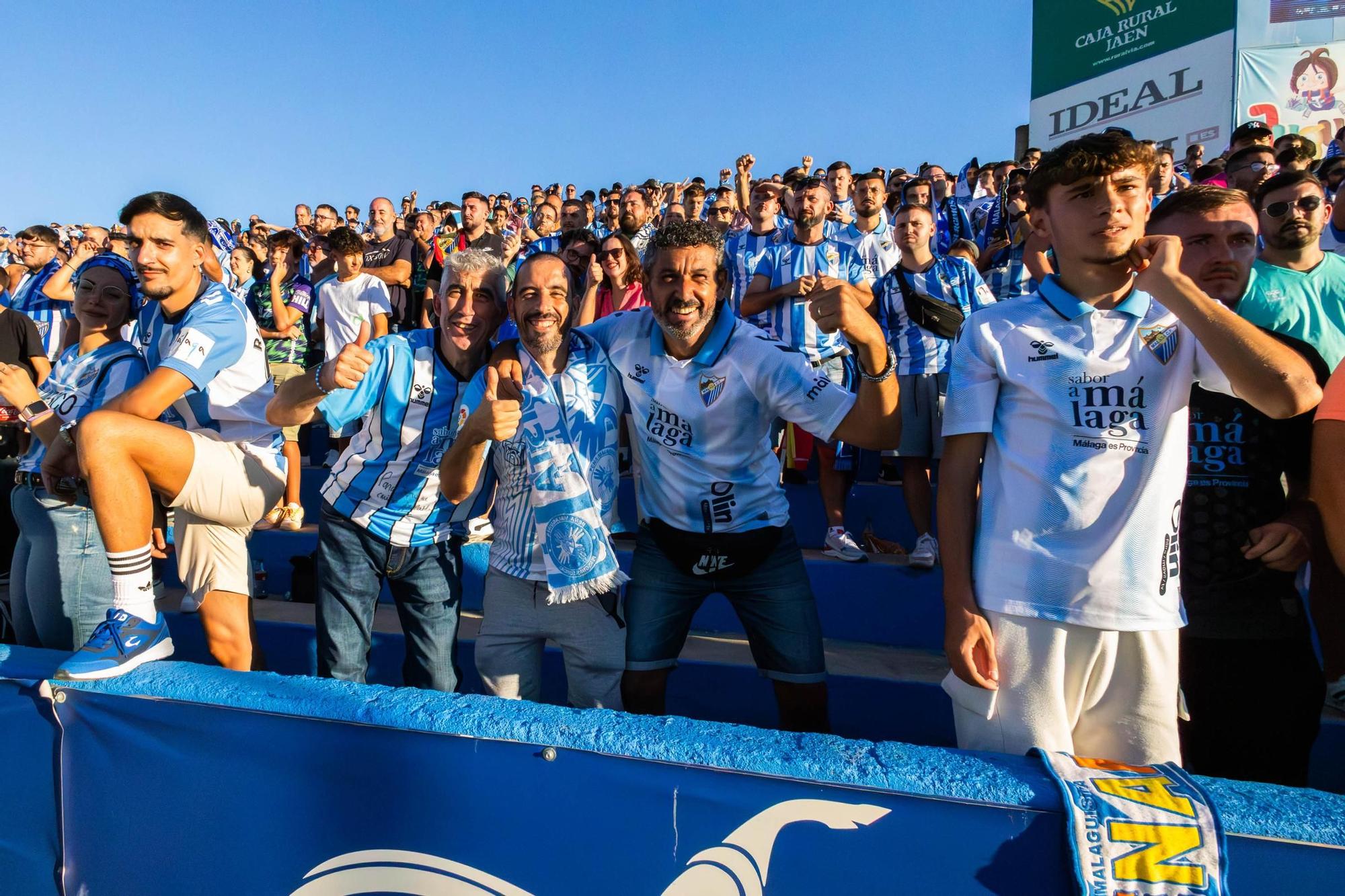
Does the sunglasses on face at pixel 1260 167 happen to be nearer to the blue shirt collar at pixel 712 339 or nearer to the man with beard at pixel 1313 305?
the man with beard at pixel 1313 305

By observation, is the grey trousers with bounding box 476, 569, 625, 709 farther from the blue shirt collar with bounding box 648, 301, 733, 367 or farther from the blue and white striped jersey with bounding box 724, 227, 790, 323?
the blue and white striped jersey with bounding box 724, 227, 790, 323

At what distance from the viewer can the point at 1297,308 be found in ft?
8.41

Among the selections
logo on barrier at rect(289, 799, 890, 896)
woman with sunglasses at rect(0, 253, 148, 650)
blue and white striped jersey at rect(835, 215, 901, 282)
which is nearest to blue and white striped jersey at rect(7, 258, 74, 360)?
woman with sunglasses at rect(0, 253, 148, 650)

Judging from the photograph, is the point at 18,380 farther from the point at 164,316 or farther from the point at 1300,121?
the point at 1300,121

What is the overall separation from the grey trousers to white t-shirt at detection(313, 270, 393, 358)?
3.97 metres

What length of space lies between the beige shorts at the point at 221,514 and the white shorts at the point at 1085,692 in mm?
2536

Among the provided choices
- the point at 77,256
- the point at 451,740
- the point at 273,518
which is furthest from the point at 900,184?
the point at 77,256

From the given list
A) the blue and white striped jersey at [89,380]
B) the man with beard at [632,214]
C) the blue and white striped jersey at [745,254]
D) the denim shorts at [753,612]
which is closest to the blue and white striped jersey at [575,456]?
the denim shorts at [753,612]

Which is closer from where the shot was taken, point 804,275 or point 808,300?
point 808,300

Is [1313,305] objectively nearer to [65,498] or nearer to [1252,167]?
[1252,167]

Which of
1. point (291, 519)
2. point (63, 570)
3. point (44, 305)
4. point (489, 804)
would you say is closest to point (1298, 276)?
point (489, 804)

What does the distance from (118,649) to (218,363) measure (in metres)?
1.03

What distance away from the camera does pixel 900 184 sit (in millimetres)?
9578

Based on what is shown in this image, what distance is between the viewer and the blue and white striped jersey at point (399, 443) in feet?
9.43
